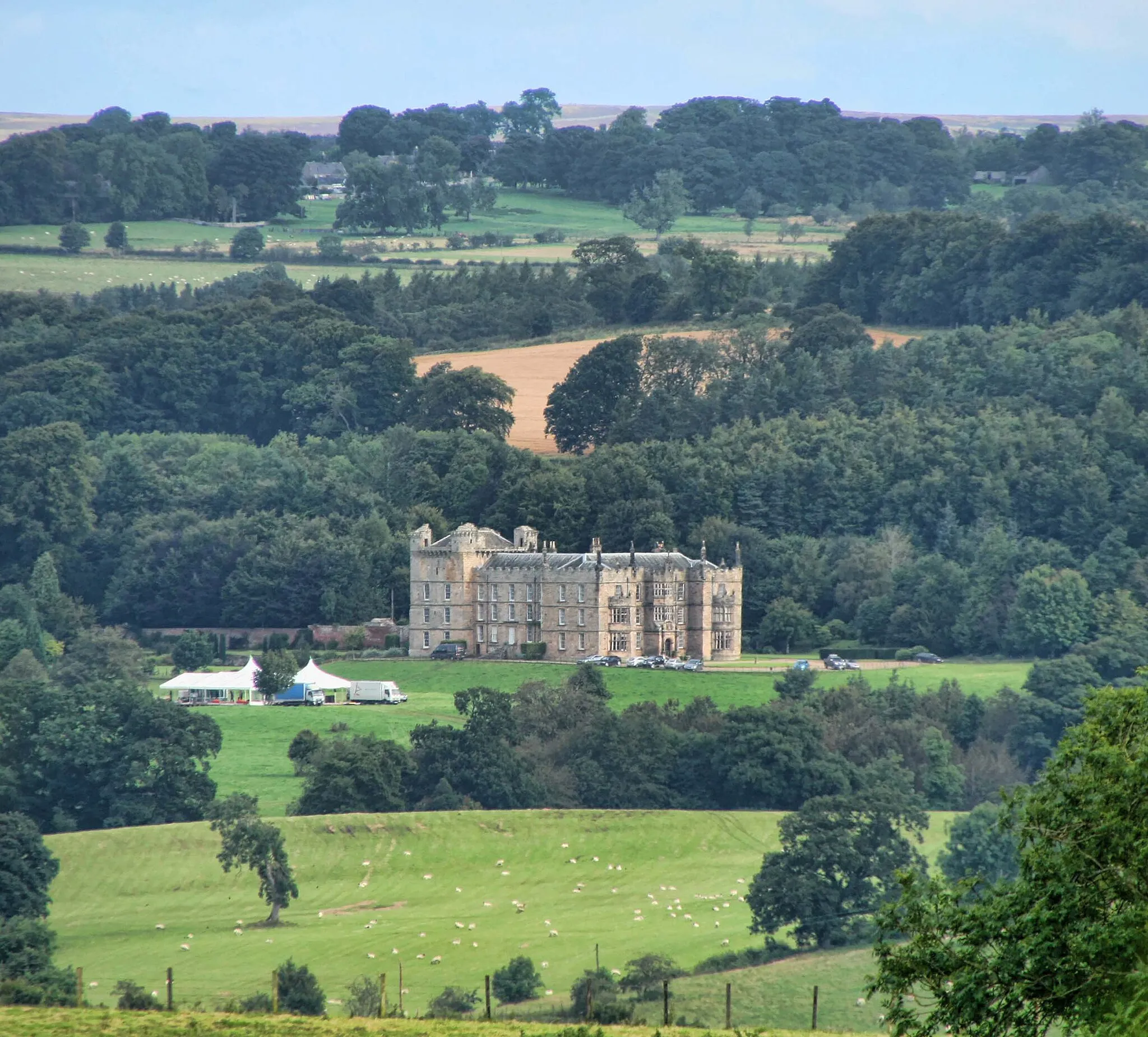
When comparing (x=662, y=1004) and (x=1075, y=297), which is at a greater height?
(x=1075, y=297)

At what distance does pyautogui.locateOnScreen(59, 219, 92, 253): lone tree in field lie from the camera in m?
184

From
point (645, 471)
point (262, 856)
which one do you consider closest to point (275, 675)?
point (645, 471)

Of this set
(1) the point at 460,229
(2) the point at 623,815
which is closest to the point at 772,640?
(2) the point at 623,815

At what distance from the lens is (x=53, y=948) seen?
2490 inches

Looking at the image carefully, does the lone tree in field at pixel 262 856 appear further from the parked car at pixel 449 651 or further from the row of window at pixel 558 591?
the parked car at pixel 449 651

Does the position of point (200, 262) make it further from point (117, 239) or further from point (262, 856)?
point (262, 856)

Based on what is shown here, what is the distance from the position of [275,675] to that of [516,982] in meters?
39.9

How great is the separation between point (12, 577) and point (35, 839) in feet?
180

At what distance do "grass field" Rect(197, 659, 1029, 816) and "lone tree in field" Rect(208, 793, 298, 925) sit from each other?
10.7m

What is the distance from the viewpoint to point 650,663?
3893 inches

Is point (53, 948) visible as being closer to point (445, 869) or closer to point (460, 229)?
point (445, 869)

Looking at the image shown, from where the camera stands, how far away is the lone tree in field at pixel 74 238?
18450 cm

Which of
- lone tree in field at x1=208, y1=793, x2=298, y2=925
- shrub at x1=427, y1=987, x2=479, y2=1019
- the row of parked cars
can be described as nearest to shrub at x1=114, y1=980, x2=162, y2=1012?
shrub at x1=427, y1=987, x2=479, y2=1019

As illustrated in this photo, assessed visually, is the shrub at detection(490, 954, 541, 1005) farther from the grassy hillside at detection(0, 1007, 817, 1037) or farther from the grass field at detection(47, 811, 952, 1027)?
the grassy hillside at detection(0, 1007, 817, 1037)
